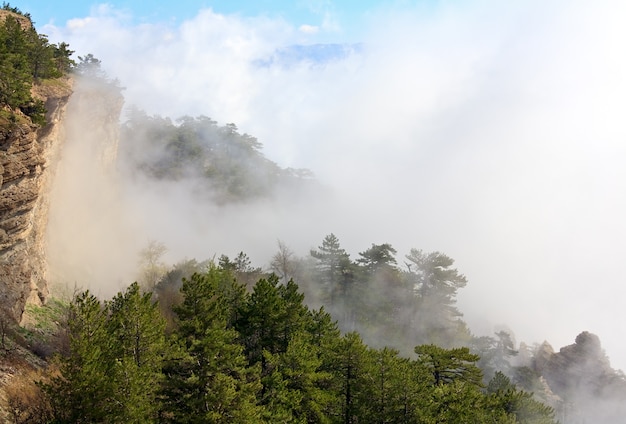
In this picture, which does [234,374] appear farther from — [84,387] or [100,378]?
[84,387]

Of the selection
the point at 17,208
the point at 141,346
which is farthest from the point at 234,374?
the point at 17,208

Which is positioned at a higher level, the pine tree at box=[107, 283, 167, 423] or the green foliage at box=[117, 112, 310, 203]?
the green foliage at box=[117, 112, 310, 203]

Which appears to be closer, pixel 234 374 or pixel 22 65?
pixel 234 374

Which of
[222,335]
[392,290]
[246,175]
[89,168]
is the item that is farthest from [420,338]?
[246,175]

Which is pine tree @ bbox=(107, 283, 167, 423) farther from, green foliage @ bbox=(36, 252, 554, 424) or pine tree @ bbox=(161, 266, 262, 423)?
pine tree @ bbox=(161, 266, 262, 423)

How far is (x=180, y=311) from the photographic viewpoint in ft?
75.8

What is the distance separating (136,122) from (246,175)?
26.9 m

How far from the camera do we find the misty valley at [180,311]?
2134 cm

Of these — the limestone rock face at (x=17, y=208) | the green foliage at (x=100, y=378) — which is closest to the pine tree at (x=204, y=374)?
the green foliage at (x=100, y=378)

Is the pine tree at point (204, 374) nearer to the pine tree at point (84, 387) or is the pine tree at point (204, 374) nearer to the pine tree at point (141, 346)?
the pine tree at point (141, 346)

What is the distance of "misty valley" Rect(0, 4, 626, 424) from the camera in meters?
21.3

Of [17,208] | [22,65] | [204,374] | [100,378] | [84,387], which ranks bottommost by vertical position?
[84,387]

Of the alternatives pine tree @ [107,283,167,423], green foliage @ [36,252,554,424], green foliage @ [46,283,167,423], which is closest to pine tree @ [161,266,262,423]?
green foliage @ [36,252,554,424]

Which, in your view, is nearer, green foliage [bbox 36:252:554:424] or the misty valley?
green foliage [bbox 36:252:554:424]
